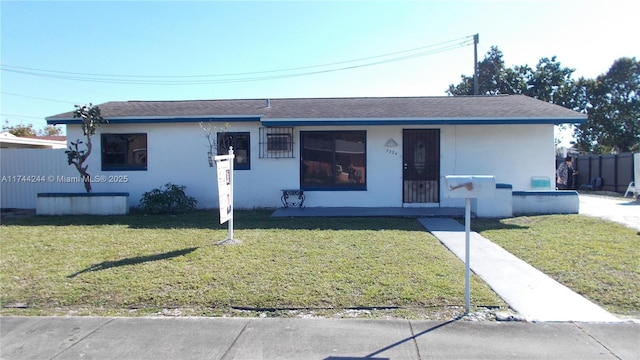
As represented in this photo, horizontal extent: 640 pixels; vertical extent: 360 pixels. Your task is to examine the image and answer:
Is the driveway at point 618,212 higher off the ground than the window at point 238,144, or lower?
lower

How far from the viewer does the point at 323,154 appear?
43.0ft

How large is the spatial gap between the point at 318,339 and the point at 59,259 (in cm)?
513

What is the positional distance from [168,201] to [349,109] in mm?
5911

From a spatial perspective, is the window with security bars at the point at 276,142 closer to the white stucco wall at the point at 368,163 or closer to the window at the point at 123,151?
the white stucco wall at the point at 368,163

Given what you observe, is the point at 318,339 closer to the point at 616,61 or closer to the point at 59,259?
the point at 59,259

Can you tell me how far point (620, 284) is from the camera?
5.82 metres

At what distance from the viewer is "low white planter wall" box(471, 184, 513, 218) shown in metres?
11.2

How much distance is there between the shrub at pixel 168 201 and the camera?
12109 mm

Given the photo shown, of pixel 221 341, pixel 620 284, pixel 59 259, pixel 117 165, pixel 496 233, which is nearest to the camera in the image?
pixel 221 341

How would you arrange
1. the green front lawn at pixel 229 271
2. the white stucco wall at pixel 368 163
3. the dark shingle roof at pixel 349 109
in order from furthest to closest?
1. the white stucco wall at pixel 368 163
2. the dark shingle roof at pixel 349 109
3. the green front lawn at pixel 229 271

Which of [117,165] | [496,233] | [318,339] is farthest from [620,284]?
[117,165]

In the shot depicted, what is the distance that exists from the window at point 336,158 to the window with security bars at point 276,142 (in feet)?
1.28

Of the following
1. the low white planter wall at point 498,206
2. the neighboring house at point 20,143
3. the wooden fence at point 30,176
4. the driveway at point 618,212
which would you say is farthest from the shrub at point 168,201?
the driveway at point 618,212

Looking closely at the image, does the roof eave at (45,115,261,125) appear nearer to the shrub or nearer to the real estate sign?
the shrub
